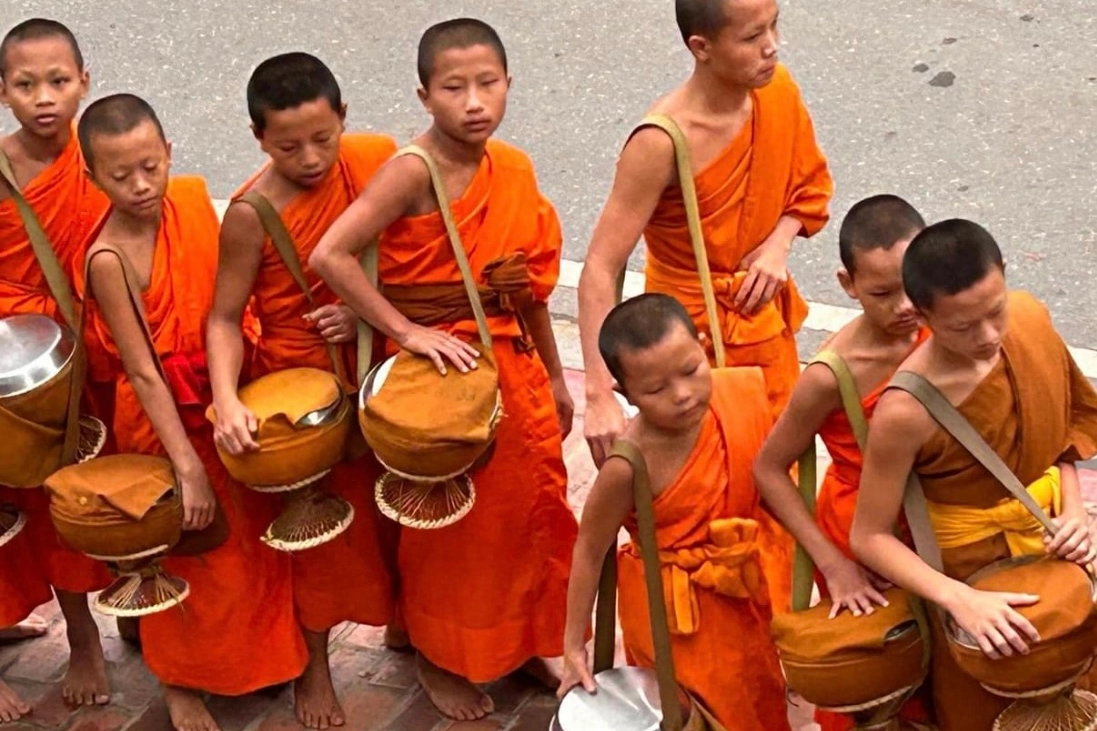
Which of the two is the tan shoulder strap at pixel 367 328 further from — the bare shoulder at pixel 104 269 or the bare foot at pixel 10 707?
Answer: the bare foot at pixel 10 707

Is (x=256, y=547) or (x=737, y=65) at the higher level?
(x=737, y=65)

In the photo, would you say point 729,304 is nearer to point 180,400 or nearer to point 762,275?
point 762,275

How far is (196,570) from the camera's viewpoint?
511cm

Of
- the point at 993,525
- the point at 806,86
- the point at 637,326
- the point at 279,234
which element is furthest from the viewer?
the point at 806,86

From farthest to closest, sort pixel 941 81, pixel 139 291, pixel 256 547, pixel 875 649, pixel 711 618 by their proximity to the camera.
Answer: pixel 941 81, pixel 256 547, pixel 139 291, pixel 711 618, pixel 875 649

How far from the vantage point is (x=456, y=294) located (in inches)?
189

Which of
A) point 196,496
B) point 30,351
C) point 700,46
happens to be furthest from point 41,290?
point 700,46

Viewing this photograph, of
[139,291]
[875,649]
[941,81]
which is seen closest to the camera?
[875,649]

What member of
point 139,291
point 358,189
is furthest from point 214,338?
point 358,189

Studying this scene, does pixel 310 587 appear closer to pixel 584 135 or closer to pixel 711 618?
pixel 711 618

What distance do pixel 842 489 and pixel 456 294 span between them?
1.09 m

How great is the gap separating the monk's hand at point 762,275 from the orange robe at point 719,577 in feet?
1.19

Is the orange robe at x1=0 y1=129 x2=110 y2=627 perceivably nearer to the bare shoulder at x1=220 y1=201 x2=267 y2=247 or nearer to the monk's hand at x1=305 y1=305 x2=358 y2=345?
the bare shoulder at x1=220 y1=201 x2=267 y2=247

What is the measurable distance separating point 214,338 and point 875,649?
5.97ft
